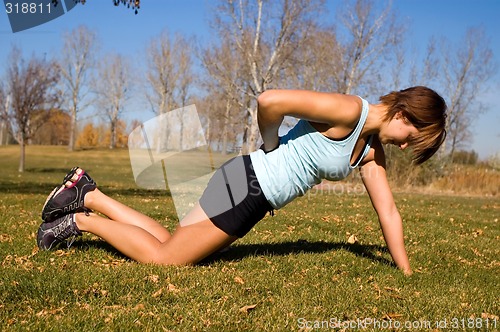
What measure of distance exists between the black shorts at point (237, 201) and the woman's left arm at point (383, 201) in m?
0.98

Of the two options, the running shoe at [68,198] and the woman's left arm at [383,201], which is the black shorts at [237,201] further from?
the running shoe at [68,198]

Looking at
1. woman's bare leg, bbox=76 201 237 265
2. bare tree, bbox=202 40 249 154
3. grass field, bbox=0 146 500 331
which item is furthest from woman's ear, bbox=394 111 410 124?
bare tree, bbox=202 40 249 154

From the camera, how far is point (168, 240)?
4.03 m

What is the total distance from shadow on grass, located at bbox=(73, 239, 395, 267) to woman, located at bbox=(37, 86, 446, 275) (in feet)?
1.37

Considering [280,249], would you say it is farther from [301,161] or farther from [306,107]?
[306,107]

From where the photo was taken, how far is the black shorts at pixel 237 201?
3.69 m

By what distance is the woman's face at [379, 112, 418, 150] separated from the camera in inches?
139

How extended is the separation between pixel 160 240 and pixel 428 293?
2209 mm

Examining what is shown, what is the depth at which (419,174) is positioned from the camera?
22.0 m

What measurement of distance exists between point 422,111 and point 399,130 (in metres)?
0.21

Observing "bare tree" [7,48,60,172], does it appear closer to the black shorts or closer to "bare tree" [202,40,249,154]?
"bare tree" [202,40,249,154]

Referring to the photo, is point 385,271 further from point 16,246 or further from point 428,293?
point 16,246

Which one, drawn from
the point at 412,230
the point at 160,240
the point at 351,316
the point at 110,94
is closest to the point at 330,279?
the point at 351,316

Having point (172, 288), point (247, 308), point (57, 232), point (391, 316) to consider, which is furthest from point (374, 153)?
point (57, 232)
